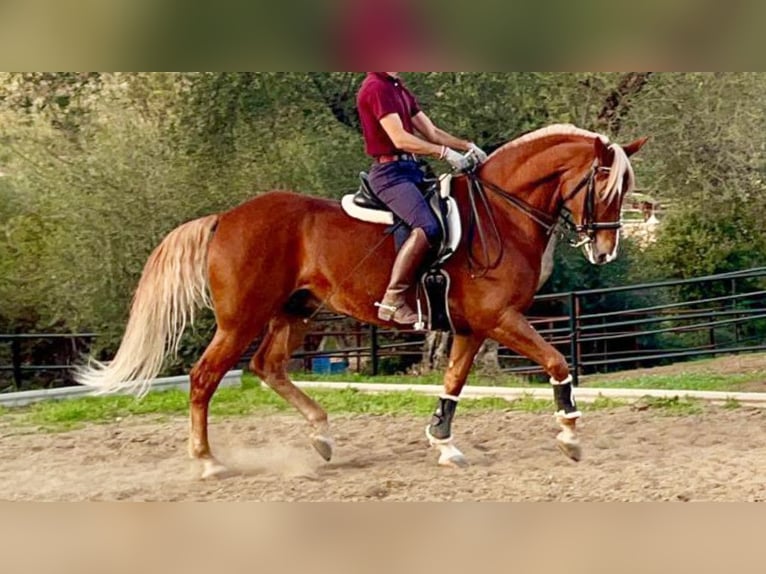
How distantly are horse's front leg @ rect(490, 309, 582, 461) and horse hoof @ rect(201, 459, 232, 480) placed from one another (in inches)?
68.4

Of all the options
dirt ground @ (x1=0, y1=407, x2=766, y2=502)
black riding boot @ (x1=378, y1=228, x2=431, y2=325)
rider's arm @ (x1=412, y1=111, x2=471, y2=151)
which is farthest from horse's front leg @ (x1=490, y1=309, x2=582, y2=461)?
rider's arm @ (x1=412, y1=111, x2=471, y2=151)

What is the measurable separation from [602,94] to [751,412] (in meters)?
6.03

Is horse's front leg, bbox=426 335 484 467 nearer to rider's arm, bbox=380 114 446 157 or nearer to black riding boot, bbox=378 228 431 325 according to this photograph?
black riding boot, bbox=378 228 431 325

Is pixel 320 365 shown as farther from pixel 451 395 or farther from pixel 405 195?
pixel 405 195

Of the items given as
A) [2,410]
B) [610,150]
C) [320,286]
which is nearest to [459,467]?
[320,286]

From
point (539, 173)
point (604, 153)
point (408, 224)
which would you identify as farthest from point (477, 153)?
point (604, 153)

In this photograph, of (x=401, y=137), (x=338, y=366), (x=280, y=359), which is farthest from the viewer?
(x=338, y=366)

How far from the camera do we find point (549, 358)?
529 centimetres

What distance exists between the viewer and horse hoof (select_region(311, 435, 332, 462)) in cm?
571

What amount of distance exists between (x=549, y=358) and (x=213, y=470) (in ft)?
6.65

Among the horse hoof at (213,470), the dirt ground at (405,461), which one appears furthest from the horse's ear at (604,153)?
the horse hoof at (213,470)

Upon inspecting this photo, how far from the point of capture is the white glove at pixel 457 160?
209 inches

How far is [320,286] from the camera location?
18.4ft

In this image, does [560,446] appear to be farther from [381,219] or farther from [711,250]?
[711,250]
